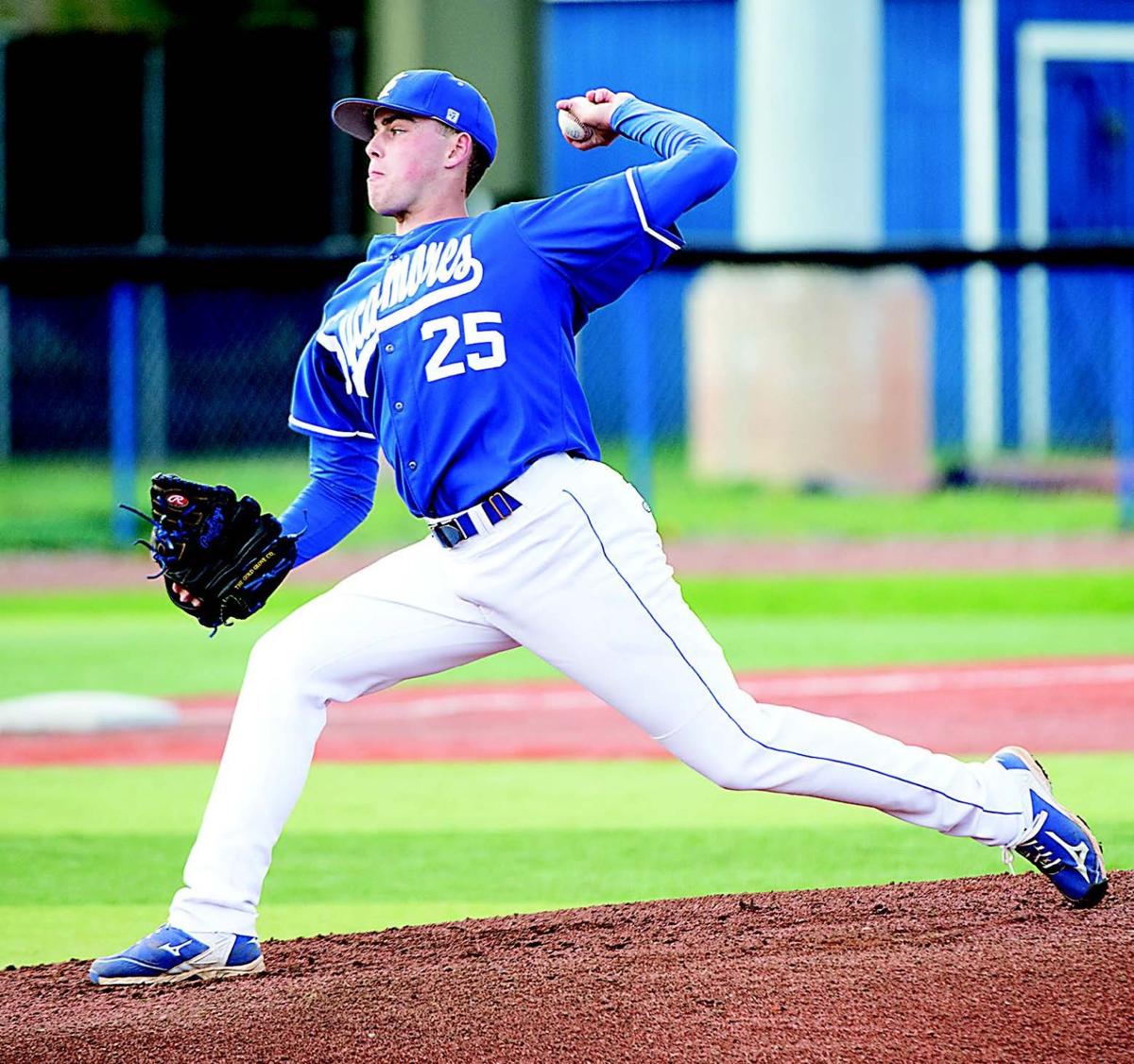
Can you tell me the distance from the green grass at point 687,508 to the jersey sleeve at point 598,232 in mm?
10546

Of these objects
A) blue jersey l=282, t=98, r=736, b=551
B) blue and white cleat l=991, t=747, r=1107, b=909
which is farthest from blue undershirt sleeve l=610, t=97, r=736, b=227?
blue and white cleat l=991, t=747, r=1107, b=909

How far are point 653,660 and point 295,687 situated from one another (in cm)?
76

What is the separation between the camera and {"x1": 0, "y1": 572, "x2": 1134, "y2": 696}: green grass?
9.74 m

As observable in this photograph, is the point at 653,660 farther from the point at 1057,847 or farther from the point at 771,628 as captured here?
the point at 771,628

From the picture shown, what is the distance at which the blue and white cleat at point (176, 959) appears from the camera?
382cm

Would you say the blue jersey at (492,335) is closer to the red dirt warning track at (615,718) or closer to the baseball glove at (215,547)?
the baseball glove at (215,547)

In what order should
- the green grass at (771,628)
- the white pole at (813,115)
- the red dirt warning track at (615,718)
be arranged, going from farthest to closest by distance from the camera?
1. the white pole at (813,115)
2. the green grass at (771,628)
3. the red dirt warning track at (615,718)

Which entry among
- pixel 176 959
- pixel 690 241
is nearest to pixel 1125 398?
pixel 690 241

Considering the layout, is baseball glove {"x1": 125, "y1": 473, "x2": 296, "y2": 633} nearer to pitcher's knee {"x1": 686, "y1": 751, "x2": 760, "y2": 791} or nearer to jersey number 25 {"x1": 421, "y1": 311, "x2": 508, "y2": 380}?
jersey number 25 {"x1": 421, "y1": 311, "x2": 508, "y2": 380}

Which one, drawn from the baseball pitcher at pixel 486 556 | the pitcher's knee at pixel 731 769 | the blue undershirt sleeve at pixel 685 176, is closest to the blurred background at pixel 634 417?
the baseball pitcher at pixel 486 556

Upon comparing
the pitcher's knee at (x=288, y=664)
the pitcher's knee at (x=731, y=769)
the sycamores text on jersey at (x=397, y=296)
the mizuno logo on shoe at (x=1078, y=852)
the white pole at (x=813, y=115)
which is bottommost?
the mizuno logo on shoe at (x=1078, y=852)

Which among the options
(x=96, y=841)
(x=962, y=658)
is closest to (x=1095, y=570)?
(x=962, y=658)

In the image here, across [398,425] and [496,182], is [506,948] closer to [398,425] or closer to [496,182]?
[398,425]

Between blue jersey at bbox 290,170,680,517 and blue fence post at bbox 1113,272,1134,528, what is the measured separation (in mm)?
11689
